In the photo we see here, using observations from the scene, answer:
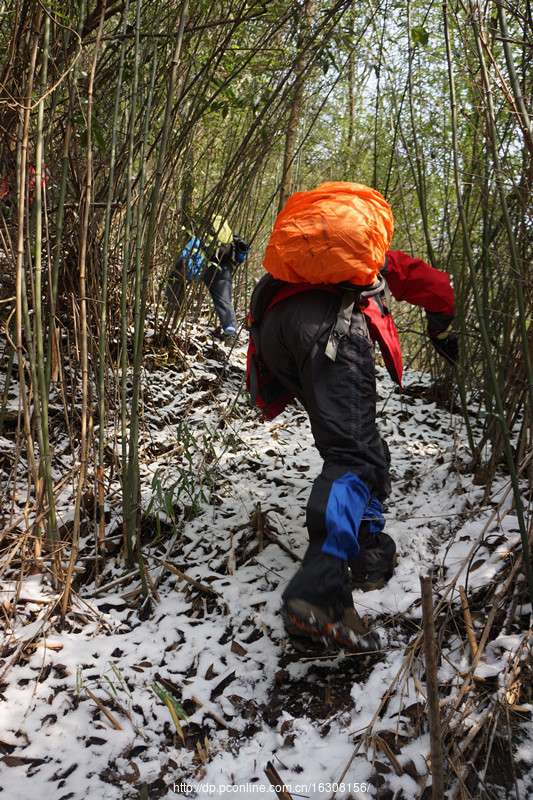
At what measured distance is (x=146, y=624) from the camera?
1567 mm

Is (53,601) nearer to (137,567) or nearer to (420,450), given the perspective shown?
(137,567)

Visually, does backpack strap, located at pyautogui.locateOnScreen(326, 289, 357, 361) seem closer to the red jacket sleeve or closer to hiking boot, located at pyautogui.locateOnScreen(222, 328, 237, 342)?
the red jacket sleeve

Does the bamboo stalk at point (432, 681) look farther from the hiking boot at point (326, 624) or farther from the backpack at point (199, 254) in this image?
the backpack at point (199, 254)

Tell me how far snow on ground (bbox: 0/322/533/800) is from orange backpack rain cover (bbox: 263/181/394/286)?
731mm

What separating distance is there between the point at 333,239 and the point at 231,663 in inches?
49.9

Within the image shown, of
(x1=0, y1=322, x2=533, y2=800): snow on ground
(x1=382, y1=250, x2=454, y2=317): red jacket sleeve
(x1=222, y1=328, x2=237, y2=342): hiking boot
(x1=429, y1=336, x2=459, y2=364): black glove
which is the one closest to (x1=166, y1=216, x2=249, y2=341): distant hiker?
(x1=222, y1=328, x2=237, y2=342): hiking boot

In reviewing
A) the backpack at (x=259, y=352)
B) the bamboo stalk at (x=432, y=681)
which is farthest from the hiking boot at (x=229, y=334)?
the bamboo stalk at (x=432, y=681)

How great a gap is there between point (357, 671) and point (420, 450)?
1304 millimetres

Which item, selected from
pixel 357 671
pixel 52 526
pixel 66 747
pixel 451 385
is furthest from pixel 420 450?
pixel 66 747

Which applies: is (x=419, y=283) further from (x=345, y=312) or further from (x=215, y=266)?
(x=215, y=266)

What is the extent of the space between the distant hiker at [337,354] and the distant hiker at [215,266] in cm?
157

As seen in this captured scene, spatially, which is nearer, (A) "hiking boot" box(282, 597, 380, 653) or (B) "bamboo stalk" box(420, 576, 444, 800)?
(B) "bamboo stalk" box(420, 576, 444, 800)

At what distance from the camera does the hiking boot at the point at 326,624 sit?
125 centimetres

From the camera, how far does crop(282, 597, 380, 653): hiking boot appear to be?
4.12 ft
